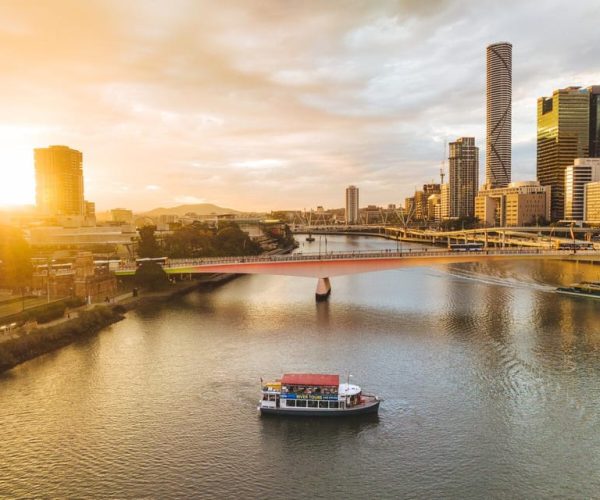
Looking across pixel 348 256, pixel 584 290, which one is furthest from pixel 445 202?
pixel 348 256

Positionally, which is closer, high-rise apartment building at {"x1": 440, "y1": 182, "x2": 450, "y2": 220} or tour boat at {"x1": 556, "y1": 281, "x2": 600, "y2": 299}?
tour boat at {"x1": 556, "y1": 281, "x2": 600, "y2": 299}

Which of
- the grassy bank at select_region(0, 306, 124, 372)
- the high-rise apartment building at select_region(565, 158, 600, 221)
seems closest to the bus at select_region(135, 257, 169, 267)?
the grassy bank at select_region(0, 306, 124, 372)

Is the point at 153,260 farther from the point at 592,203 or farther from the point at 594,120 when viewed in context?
the point at 594,120

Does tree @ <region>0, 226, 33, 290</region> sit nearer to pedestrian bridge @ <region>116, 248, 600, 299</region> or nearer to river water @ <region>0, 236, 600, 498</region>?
pedestrian bridge @ <region>116, 248, 600, 299</region>

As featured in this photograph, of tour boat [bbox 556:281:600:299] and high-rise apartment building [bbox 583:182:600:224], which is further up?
high-rise apartment building [bbox 583:182:600:224]

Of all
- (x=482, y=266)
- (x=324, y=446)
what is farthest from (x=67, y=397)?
(x=482, y=266)

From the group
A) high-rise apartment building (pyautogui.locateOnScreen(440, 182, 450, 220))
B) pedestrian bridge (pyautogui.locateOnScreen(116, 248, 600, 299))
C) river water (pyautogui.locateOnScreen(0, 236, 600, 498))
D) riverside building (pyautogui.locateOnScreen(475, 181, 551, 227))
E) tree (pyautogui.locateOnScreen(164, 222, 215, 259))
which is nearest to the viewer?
river water (pyautogui.locateOnScreen(0, 236, 600, 498))

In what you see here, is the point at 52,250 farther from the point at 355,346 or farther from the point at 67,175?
the point at 67,175
